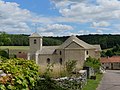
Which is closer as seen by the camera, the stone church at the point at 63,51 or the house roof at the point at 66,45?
the stone church at the point at 63,51

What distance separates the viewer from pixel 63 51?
82125mm

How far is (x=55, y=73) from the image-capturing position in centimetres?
2386

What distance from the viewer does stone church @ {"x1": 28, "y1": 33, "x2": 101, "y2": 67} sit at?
263 ft

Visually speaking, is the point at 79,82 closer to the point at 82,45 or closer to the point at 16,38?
the point at 82,45

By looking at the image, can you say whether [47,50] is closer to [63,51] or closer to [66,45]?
[63,51]

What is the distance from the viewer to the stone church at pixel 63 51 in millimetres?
80125

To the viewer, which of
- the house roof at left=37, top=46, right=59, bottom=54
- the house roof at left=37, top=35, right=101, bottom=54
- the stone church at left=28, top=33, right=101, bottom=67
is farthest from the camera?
the house roof at left=37, top=46, right=59, bottom=54

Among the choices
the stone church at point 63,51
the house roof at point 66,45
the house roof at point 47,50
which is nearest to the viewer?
the stone church at point 63,51

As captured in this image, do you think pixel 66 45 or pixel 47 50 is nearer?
pixel 66 45

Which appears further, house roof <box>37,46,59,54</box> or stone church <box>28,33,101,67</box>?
house roof <box>37,46,59,54</box>

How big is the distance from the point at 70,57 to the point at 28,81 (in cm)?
7366

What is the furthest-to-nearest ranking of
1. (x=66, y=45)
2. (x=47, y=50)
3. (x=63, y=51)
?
(x=47, y=50), (x=66, y=45), (x=63, y=51)

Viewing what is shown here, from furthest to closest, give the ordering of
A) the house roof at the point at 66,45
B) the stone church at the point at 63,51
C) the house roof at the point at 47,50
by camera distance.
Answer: the house roof at the point at 47,50 → the house roof at the point at 66,45 → the stone church at the point at 63,51

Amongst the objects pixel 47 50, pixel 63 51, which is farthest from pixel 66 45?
pixel 47 50
